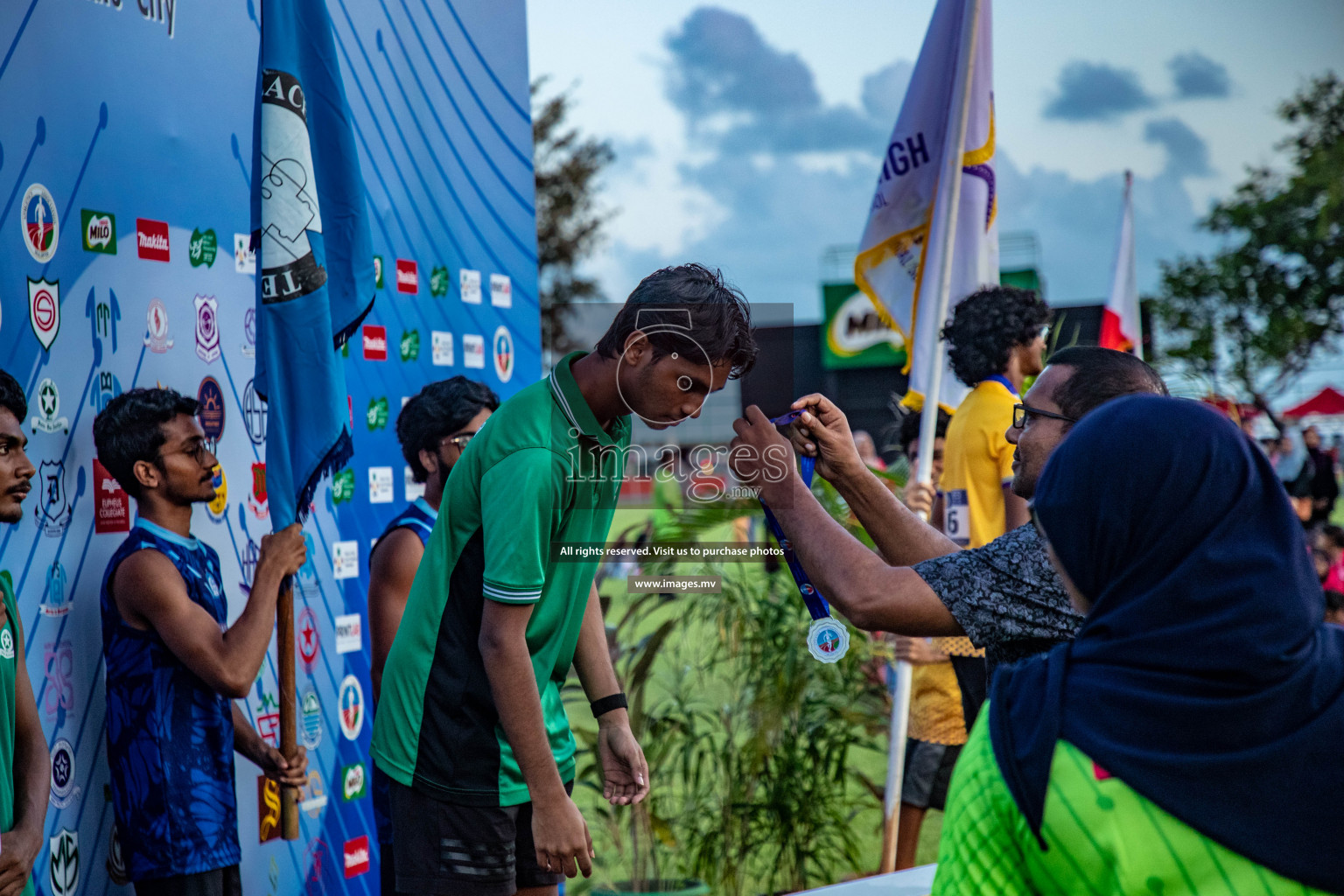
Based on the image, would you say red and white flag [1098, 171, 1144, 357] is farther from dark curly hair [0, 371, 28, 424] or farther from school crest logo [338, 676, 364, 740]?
dark curly hair [0, 371, 28, 424]

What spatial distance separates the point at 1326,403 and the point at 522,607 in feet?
76.9

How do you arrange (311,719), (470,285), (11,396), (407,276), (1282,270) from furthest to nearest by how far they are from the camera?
1. (1282,270)
2. (470,285)
3. (407,276)
4. (311,719)
5. (11,396)

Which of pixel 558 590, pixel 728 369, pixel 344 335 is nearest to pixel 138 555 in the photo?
pixel 344 335

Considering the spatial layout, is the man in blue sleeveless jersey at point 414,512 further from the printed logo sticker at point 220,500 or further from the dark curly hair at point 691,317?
the dark curly hair at point 691,317

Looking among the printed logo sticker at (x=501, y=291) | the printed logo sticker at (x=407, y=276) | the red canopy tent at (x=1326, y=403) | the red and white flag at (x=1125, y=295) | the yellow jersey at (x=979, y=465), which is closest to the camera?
the yellow jersey at (x=979, y=465)

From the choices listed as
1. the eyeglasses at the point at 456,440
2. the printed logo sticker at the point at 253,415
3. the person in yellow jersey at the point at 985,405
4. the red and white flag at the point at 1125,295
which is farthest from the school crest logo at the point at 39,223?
the red and white flag at the point at 1125,295

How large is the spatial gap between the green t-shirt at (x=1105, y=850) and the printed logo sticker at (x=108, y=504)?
268 centimetres

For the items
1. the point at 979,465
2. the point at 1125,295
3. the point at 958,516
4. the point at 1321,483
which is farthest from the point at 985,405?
the point at 1321,483

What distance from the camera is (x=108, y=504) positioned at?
10.0ft

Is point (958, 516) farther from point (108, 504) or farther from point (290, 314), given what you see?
point (108, 504)

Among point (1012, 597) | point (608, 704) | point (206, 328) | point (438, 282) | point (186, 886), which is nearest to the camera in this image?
point (1012, 597)

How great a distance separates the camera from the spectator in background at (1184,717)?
101 centimetres

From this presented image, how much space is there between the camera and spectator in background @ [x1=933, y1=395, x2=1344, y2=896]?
1008 millimetres

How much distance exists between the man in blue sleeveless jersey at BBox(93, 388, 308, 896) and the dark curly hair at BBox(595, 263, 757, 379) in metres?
1.44
